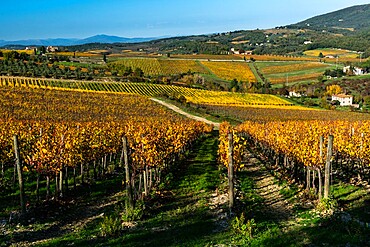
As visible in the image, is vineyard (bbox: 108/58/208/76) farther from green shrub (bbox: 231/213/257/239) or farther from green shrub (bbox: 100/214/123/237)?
green shrub (bbox: 231/213/257/239)

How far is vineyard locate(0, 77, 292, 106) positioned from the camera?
283 feet

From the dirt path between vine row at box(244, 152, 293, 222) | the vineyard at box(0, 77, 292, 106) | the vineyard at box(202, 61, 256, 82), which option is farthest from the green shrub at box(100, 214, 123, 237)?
the vineyard at box(202, 61, 256, 82)

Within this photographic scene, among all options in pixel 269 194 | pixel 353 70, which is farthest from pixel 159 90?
pixel 353 70

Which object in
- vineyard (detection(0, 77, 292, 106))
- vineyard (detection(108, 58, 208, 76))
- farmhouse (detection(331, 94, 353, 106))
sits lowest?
farmhouse (detection(331, 94, 353, 106))

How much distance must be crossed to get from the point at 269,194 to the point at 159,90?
80406 mm

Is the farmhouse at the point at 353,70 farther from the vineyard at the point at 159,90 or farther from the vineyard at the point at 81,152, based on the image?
the vineyard at the point at 81,152

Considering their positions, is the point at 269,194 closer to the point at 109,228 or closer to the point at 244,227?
the point at 244,227

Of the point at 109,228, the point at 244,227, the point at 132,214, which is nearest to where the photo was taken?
the point at 244,227

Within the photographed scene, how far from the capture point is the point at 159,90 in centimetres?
9694

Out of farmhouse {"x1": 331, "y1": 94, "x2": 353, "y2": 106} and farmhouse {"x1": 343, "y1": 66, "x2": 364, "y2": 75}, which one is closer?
farmhouse {"x1": 331, "y1": 94, "x2": 353, "y2": 106}

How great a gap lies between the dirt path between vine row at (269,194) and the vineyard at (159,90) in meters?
64.7

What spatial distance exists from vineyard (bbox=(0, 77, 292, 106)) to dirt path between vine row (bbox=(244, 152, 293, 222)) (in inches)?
2546

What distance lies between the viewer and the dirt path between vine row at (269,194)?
14781mm

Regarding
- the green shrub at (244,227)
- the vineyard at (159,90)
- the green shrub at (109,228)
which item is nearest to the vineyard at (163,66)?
the vineyard at (159,90)
